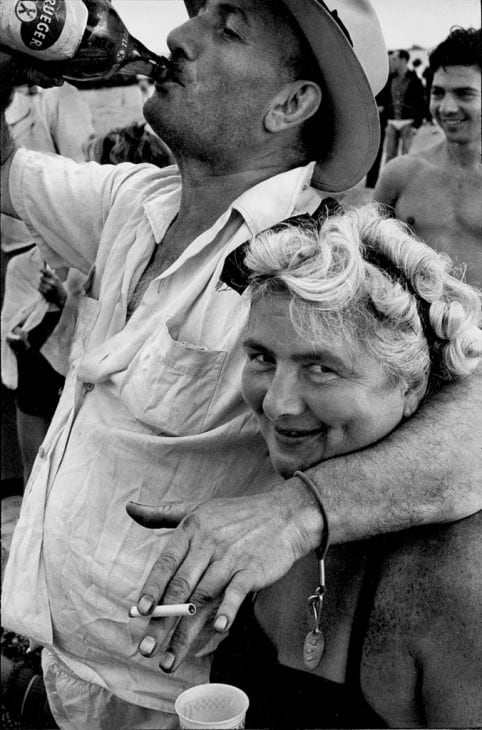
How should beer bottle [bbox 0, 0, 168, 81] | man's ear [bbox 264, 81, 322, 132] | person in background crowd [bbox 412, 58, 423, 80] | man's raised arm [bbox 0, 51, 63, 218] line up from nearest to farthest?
beer bottle [bbox 0, 0, 168, 81] → man's ear [bbox 264, 81, 322, 132] → man's raised arm [bbox 0, 51, 63, 218] → person in background crowd [bbox 412, 58, 423, 80]

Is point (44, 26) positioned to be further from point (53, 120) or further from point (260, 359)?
point (53, 120)

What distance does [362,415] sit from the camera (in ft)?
4.71

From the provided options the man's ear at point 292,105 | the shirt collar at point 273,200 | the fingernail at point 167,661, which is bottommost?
the fingernail at point 167,661

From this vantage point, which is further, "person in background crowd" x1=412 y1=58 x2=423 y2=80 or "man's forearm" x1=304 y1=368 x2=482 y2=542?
"person in background crowd" x1=412 y1=58 x2=423 y2=80

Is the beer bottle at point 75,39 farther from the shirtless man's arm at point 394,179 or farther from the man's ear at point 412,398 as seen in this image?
the shirtless man's arm at point 394,179

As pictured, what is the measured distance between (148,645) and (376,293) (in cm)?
70

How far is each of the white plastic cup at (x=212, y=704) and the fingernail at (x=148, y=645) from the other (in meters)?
0.09

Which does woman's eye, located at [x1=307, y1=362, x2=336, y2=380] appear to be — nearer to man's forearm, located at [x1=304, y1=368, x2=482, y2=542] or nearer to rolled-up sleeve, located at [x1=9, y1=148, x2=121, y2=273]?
man's forearm, located at [x1=304, y1=368, x2=482, y2=542]

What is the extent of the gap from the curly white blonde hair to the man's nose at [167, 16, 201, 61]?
65 cm

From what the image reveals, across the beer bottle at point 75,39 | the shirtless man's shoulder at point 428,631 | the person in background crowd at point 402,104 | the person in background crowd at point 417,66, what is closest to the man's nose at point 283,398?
the shirtless man's shoulder at point 428,631

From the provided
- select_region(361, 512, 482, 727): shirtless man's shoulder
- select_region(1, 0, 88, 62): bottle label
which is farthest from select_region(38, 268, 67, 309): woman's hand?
select_region(361, 512, 482, 727): shirtless man's shoulder

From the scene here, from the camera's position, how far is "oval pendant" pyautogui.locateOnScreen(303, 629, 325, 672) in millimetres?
1472

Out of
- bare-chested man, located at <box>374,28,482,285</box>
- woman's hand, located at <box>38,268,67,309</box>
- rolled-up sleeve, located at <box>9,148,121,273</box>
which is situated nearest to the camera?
rolled-up sleeve, located at <box>9,148,121,273</box>

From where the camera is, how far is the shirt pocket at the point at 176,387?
70.2 inches
